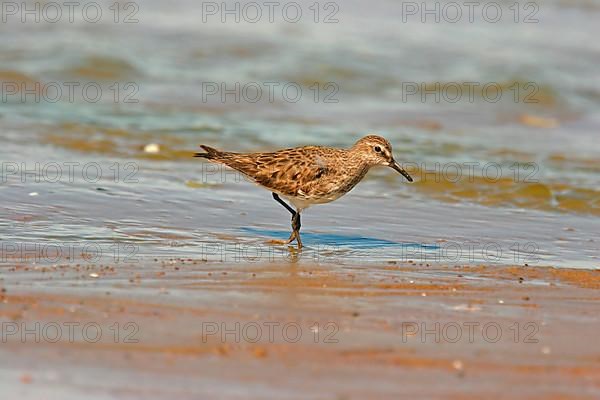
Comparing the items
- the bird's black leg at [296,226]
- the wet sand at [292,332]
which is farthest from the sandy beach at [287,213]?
the bird's black leg at [296,226]

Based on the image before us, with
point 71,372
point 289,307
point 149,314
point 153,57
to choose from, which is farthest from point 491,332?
point 153,57

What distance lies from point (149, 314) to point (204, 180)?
4.86 meters

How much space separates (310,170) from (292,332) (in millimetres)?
2995

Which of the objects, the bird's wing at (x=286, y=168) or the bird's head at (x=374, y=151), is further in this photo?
the bird's head at (x=374, y=151)

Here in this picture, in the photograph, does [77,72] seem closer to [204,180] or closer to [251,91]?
[251,91]

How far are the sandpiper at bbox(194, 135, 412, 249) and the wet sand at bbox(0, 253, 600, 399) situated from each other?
4.06 ft

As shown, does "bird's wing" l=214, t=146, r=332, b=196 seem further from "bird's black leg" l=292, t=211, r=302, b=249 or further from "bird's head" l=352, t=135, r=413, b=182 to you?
"bird's head" l=352, t=135, r=413, b=182

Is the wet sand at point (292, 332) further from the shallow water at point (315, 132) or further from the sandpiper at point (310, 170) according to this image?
the sandpiper at point (310, 170)

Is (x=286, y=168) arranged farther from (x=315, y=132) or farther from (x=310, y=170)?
(x=315, y=132)

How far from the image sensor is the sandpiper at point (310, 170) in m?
9.25

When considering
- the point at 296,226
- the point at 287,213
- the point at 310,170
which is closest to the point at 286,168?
the point at 310,170

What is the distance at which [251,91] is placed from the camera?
16250 mm

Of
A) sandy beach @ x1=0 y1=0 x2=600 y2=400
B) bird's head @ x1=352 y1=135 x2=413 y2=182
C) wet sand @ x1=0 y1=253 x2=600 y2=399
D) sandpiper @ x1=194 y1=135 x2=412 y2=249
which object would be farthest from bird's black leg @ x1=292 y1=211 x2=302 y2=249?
wet sand @ x1=0 y1=253 x2=600 y2=399

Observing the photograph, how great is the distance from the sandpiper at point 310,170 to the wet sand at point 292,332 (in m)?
1.24
